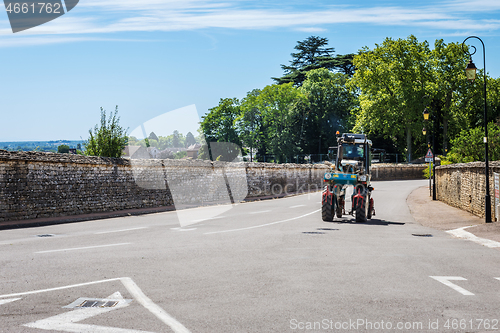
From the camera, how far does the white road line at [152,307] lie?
4672 mm

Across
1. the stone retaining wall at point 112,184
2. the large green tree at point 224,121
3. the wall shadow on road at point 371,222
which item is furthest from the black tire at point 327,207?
the large green tree at point 224,121

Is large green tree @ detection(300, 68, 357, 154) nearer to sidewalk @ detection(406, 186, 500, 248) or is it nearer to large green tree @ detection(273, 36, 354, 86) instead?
large green tree @ detection(273, 36, 354, 86)

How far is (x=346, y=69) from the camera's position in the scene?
268ft

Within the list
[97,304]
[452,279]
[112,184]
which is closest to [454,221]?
[452,279]

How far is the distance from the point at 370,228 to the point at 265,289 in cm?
883

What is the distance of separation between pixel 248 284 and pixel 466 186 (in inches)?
634

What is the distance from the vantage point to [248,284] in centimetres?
649

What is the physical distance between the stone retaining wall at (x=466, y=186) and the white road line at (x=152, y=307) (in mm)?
13363

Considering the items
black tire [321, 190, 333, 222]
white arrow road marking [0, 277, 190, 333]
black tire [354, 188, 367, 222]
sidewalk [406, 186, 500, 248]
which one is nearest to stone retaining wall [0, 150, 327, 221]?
black tire [321, 190, 333, 222]

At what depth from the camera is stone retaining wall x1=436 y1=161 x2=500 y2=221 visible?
16.7m

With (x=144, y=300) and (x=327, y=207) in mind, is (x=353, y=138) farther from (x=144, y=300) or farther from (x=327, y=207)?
(x=144, y=300)

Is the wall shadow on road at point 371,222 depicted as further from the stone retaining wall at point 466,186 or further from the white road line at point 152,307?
the white road line at point 152,307

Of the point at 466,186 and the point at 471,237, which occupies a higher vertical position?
the point at 466,186

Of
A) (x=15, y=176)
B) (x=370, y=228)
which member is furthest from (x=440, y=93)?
(x=15, y=176)
